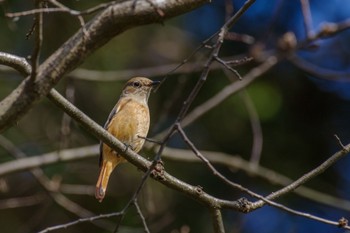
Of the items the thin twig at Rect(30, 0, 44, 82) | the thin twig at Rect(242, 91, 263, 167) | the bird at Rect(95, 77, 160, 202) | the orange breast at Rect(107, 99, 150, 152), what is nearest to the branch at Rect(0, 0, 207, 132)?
the thin twig at Rect(30, 0, 44, 82)

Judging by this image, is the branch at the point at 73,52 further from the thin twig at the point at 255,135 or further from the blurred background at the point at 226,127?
the blurred background at the point at 226,127

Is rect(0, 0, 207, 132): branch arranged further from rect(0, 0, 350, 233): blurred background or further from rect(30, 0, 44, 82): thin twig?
rect(0, 0, 350, 233): blurred background

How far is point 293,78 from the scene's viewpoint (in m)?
8.29

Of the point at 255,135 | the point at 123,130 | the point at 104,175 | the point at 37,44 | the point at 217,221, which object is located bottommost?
the point at 37,44

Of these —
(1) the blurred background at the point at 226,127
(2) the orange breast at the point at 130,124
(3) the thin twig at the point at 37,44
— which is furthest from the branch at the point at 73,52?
(1) the blurred background at the point at 226,127

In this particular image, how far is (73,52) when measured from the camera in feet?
8.78

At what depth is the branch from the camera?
8.68ft

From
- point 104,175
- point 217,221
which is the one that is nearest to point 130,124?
point 104,175

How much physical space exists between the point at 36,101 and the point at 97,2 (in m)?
5.59

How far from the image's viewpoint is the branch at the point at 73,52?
8.68 feet

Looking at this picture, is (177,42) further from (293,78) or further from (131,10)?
(131,10)

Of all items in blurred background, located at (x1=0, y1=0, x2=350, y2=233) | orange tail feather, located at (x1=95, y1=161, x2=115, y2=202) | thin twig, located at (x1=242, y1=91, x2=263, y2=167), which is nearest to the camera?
orange tail feather, located at (x1=95, y1=161, x2=115, y2=202)

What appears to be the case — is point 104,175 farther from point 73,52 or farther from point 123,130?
point 73,52

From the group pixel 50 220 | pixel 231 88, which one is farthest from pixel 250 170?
pixel 50 220
